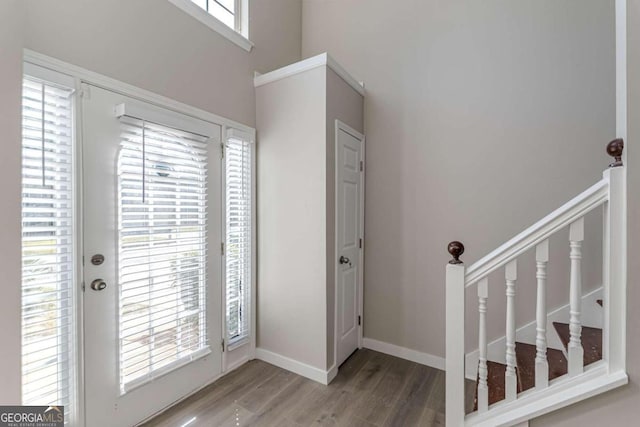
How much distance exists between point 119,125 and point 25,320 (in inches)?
43.2

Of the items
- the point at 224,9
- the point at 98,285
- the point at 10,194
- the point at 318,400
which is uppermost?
the point at 224,9

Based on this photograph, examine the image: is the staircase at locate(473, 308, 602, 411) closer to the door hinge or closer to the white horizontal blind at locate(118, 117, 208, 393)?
the white horizontal blind at locate(118, 117, 208, 393)

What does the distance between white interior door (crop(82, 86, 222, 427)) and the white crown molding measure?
72 centimetres

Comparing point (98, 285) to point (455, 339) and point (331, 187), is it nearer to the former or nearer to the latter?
point (331, 187)

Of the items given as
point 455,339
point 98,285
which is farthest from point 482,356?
point 98,285

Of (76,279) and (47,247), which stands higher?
(47,247)

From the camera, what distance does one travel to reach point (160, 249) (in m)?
1.87

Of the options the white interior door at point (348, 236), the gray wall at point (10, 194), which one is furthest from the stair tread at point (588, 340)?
the gray wall at point (10, 194)

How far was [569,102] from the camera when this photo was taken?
2086 millimetres

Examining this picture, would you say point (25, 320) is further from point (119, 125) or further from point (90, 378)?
point (119, 125)

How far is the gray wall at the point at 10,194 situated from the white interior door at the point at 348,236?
1847 mm

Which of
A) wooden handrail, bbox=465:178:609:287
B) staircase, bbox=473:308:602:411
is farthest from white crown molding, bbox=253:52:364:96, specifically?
staircase, bbox=473:308:602:411

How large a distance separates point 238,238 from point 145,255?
30.5 inches

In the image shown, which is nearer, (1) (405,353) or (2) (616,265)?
(2) (616,265)
